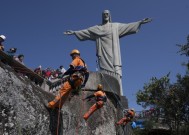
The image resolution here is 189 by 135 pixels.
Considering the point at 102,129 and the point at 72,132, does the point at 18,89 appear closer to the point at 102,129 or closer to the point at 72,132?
the point at 72,132

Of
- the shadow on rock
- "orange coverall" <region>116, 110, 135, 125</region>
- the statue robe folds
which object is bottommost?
the shadow on rock

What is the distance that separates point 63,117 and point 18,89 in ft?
5.26

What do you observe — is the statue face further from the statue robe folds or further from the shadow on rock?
the shadow on rock

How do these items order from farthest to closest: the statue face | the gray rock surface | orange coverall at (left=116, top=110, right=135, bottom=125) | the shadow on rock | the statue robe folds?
1. the statue face
2. the statue robe folds
3. orange coverall at (left=116, top=110, right=135, bottom=125)
4. the shadow on rock
5. the gray rock surface

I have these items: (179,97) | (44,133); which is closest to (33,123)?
(44,133)

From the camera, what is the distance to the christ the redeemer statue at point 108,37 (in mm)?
19344

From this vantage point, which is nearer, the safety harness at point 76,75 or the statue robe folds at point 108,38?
the safety harness at point 76,75

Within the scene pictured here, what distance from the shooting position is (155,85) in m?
23.3

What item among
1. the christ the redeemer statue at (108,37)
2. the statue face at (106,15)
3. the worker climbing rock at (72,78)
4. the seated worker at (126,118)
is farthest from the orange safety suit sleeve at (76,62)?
the statue face at (106,15)

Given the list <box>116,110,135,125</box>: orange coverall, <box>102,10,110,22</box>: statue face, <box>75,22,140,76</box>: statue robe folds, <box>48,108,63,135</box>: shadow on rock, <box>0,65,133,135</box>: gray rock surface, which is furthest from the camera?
<box>102,10,110,22</box>: statue face

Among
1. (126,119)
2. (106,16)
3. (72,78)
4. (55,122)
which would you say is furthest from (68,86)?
(106,16)

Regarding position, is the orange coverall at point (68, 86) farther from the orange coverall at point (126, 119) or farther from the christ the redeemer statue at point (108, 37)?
the christ the redeemer statue at point (108, 37)

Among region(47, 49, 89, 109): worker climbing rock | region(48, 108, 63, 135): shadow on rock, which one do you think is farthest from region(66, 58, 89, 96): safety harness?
region(48, 108, 63, 135): shadow on rock

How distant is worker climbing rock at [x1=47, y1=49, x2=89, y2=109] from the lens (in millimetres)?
6293
